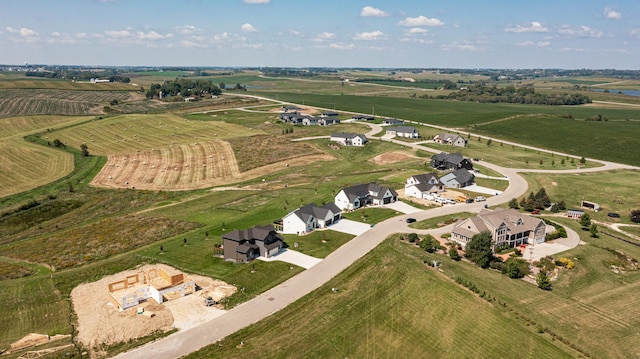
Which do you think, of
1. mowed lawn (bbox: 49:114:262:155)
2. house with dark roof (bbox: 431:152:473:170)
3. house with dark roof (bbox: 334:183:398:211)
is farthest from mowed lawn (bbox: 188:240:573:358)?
mowed lawn (bbox: 49:114:262:155)

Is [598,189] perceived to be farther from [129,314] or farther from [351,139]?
[129,314]

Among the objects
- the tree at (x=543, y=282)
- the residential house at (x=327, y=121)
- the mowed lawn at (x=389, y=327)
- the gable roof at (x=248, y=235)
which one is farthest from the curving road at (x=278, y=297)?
the residential house at (x=327, y=121)

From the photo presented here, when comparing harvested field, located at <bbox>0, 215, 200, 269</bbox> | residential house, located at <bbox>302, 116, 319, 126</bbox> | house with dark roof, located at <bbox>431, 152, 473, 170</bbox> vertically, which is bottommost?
harvested field, located at <bbox>0, 215, 200, 269</bbox>

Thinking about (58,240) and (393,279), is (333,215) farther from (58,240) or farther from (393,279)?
(58,240)

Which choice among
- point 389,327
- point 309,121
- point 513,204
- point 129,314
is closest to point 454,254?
point 389,327

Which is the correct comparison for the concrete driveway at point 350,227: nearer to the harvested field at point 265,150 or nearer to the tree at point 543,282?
the tree at point 543,282

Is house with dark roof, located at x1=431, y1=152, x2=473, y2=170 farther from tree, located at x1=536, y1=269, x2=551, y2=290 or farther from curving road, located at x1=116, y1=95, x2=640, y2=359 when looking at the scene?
tree, located at x1=536, y1=269, x2=551, y2=290
